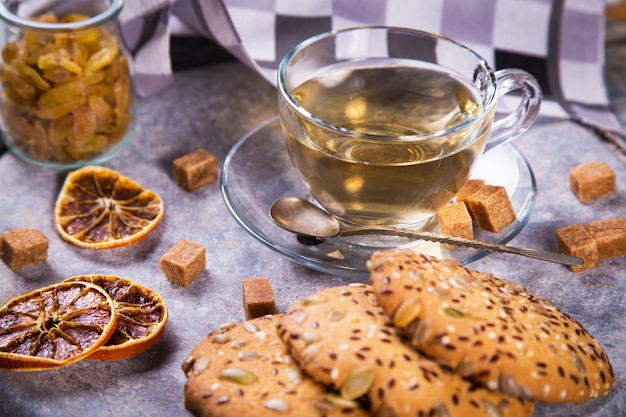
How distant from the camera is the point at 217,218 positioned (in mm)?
1812

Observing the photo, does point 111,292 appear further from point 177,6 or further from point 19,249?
point 177,6

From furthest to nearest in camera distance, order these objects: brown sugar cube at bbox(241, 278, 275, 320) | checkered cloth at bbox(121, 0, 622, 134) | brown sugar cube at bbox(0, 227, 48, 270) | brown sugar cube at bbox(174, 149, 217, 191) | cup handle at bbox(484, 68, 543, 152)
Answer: checkered cloth at bbox(121, 0, 622, 134) < brown sugar cube at bbox(174, 149, 217, 191) < cup handle at bbox(484, 68, 543, 152) < brown sugar cube at bbox(0, 227, 48, 270) < brown sugar cube at bbox(241, 278, 275, 320)

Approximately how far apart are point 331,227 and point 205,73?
893 mm

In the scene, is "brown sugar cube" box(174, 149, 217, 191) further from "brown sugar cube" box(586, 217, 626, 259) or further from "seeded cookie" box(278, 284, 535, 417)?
"brown sugar cube" box(586, 217, 626, 259)

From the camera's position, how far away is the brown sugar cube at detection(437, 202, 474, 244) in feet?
5.31

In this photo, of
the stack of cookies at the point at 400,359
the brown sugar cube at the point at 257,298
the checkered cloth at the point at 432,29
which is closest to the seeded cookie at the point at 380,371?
the stack of cookies at the point at 400,359

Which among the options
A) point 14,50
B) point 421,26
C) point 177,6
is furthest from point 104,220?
point 421,26

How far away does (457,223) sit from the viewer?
1618mm

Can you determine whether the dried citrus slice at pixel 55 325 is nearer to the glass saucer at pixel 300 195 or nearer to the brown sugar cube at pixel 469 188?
the glass saucer at pixel 300 195

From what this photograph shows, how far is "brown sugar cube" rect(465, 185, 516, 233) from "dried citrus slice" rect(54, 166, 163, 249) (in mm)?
689

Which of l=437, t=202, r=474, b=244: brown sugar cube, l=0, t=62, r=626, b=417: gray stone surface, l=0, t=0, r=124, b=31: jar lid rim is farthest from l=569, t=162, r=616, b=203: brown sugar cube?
l=0, t=0, r=124, b=31: jar lid rim

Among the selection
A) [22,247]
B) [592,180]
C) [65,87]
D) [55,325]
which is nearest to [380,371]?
[55,325]

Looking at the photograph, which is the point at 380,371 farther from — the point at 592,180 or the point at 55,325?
the point at 592,180

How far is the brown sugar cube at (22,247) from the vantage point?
161 centimetres
